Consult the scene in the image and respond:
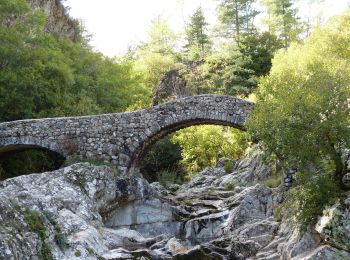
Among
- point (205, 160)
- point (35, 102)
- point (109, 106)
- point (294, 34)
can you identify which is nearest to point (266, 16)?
point (294, 34)

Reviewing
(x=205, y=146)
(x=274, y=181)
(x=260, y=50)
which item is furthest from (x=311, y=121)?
(x=260, y=50)

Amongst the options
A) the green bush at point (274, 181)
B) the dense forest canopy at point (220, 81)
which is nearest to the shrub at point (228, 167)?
the dense forest canopy at point (220, 81)

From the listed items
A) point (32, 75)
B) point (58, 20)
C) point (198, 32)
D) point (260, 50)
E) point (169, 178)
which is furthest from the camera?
point (198, 32)

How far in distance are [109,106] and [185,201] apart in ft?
44.7

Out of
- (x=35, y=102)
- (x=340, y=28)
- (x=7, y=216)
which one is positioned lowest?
(x=7, y=216)

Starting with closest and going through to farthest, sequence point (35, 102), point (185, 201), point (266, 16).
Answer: point (185, 201) → point (35, 102) → point (266, 16)

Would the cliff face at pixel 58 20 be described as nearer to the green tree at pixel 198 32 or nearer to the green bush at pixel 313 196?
the green tree at pixel 198 32

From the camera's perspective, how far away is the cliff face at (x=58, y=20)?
117 ft

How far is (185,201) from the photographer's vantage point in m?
19.6

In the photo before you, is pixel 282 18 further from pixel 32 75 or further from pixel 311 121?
pixel 311 121

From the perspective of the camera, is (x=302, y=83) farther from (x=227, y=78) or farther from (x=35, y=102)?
(x=227, y=78)

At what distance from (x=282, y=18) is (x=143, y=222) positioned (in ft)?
104

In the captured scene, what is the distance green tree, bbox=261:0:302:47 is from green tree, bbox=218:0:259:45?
147cm

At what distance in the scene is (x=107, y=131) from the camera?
63.5ft
